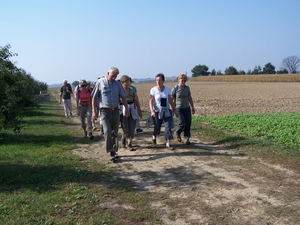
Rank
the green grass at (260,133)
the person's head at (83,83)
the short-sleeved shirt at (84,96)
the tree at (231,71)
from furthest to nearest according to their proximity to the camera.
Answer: the tree at (231,71), the person's head at (83,83), the short-sleeved shirt at (84,96), the green grass at (260,133)

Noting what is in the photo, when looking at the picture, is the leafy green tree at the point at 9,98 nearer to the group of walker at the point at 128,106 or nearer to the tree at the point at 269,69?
the group of walker at the point at 128,106

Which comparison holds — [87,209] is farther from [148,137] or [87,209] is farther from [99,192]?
[148,137]

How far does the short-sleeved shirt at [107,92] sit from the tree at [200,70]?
112669 mm

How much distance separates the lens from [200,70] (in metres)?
117

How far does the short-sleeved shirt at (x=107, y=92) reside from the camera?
6.33 metres

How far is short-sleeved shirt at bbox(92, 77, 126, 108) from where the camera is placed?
20.8 feet

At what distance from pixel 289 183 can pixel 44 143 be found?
255 inches

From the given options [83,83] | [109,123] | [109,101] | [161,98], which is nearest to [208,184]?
[109,123]

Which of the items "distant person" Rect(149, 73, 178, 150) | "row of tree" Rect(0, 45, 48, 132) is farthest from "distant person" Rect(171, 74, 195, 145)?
"row of tree" Rect(0, 45, 48, 132)

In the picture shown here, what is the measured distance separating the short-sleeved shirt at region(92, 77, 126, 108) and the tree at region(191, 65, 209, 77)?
112669 millimetres

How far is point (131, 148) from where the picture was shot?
24.5 ft

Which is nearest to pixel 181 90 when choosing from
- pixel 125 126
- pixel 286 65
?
pixel 125 126

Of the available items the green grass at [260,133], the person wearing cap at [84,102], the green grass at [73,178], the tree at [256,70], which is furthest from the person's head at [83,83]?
the tree at [256,70]

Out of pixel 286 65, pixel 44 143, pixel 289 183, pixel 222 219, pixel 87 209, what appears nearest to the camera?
pixel 222 219
